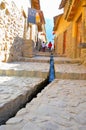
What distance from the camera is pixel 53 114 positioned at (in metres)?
2.81

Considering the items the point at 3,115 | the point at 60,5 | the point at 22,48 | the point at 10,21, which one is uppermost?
the point at 60,5

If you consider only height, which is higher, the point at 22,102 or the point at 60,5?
the point at 60,5

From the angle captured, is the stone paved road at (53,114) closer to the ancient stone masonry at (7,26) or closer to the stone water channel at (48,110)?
the stone water channel at (48,110)

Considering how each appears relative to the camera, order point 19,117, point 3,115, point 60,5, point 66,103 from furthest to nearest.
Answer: point 60,5 → point 66,103 → point 3,115 → point 19,117

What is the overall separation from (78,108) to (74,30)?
377 inches

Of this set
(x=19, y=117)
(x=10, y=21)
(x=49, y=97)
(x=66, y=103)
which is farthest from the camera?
(x=10, y=21)

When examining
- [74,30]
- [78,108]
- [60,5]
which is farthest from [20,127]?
[60,5]

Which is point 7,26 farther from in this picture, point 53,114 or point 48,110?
point 53,114

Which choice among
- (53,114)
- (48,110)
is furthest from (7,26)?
(53,114)

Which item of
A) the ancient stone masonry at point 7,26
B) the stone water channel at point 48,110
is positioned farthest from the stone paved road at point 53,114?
the ancient stone masonry at point 7,26

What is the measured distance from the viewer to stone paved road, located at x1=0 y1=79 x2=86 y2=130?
2367mm

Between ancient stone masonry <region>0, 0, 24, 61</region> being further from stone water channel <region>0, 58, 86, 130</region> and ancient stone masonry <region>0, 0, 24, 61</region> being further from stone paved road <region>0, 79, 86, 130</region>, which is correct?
stone paved road <region>0, 79, 86, 130</region>

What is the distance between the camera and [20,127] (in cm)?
232

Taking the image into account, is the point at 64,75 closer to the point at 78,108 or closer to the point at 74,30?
the point at 78,108
